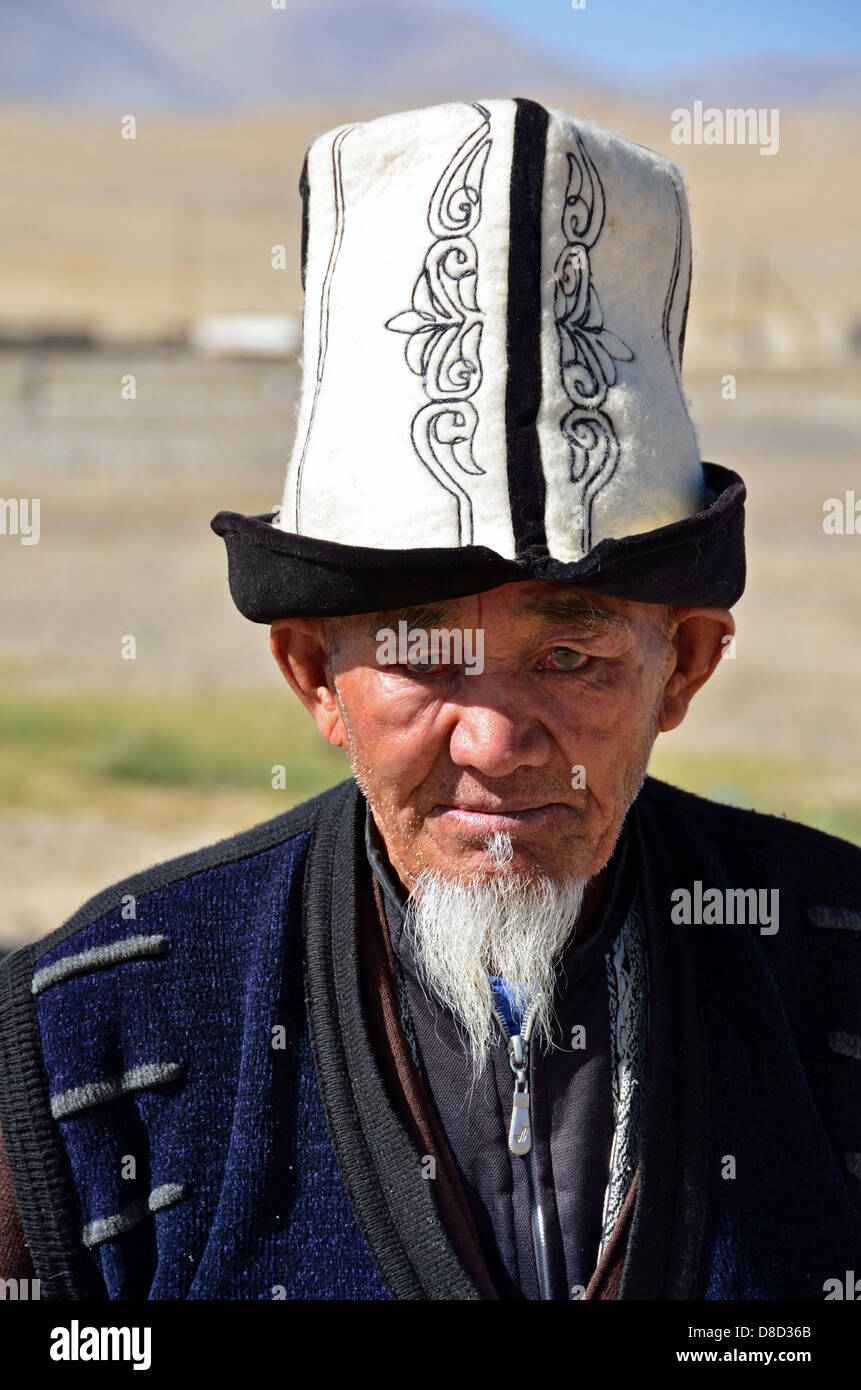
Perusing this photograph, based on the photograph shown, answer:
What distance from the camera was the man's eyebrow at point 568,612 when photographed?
6.56 feet

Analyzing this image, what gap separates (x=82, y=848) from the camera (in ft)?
27.4

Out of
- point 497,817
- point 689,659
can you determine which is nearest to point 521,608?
point 497,817

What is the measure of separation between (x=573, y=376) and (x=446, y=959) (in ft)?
2.60

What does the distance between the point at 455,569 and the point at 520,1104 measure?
0.75 metres

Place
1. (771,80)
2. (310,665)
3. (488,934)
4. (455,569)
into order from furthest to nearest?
(771,80)
(310,665)
(488,934)
(455,569)

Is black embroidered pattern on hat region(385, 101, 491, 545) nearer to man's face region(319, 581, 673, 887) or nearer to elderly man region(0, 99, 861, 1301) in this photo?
elderly man region(0, 99, 861, 1301)

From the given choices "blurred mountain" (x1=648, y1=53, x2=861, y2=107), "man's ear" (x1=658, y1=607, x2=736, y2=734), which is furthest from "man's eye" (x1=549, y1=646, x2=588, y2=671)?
"blurred mountain" (x1=648, y1=53, x2=861, y2=107)

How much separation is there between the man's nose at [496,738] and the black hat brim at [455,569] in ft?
0.49

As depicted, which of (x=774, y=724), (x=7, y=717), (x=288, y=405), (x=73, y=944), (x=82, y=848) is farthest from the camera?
(x=288, y=405)

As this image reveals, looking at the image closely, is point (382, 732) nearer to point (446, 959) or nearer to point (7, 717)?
point (446, 959)

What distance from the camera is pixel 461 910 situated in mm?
2074

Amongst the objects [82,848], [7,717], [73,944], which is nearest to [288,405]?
[7,717]

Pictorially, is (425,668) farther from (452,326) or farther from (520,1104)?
(520,1104)

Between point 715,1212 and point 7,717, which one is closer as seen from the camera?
point 715,1212
